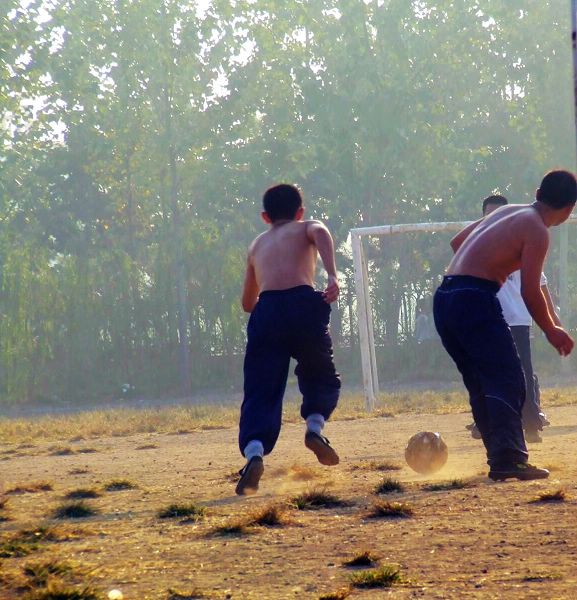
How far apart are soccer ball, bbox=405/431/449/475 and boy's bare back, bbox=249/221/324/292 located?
4.24 feet

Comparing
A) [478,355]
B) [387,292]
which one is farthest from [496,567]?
[387,292]

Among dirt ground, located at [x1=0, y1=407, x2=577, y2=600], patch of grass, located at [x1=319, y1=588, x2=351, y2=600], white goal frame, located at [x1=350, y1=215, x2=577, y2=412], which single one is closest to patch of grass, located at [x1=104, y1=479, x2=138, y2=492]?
dirt ground, located at [x1=0, y1=407, x2=577, y2=600]

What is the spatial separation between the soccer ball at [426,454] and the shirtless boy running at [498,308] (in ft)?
2.68

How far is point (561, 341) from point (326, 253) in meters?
1.39

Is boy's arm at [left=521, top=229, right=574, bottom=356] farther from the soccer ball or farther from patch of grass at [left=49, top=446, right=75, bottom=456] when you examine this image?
patch of grass at [left=49, top=446, right=75, bottom=456]

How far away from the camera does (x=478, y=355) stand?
6.07 metres

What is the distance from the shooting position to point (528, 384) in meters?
8.36

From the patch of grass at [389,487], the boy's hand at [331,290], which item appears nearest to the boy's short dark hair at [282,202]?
the boy's hand at [331,290]

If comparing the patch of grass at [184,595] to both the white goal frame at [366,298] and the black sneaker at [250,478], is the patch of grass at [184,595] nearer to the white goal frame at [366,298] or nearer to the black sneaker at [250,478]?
the black sneaker at [250,478]

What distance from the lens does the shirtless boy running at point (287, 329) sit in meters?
6.24

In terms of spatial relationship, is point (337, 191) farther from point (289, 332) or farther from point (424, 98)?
point (289, 332)

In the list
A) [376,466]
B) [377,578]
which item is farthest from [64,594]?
[376,466]

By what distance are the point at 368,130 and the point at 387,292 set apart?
4134mm

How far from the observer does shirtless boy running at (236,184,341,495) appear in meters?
6.24
